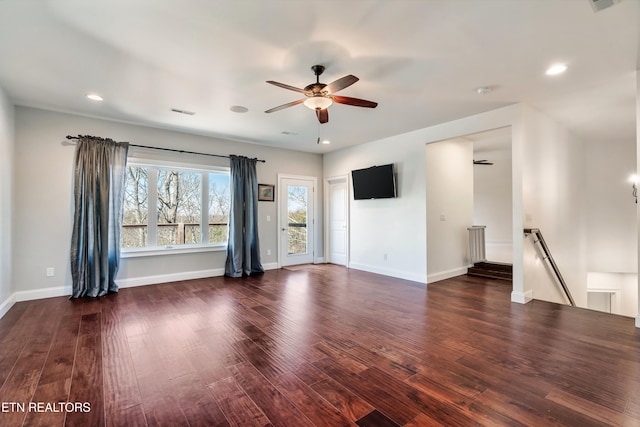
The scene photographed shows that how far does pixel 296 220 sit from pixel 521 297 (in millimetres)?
4624

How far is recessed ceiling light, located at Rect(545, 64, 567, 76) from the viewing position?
10.0ft

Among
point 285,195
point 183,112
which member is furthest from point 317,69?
point 285,195

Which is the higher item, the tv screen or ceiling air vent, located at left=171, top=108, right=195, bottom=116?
ceiling air vent, located at left=171, top=108, right=195, bottom=116

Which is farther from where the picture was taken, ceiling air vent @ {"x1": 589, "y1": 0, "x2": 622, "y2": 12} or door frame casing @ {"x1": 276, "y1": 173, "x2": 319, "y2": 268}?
door frame casing @ {"x1": 276, "y1": 173, "x2": 319, "y2": 268}

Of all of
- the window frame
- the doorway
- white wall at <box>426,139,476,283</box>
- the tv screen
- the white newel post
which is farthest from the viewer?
the doorway

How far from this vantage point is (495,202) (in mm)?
8156

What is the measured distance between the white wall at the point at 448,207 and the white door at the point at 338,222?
2.07 metres

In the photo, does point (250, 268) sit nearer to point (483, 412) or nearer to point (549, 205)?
point (483, 412)

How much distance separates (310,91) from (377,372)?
2.61m

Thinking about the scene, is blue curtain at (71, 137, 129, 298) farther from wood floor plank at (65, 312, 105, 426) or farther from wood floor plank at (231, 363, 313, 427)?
wood floor plank at (231, 363, 313, 427)

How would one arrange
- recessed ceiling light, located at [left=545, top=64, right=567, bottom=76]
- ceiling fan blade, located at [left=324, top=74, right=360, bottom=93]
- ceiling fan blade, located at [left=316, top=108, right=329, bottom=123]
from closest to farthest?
ceiling fan blade, located at [left=324, top=74, right=360, bottom=93] → recessed ceiling light, located at [left=545, top=64, right=567, bottom=76] → ceiling fan blade, located at [left=316, top=108, right=329, bottom=123]

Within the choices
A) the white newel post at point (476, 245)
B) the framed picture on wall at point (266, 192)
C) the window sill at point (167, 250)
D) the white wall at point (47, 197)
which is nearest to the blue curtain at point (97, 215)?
the white wall at point (47, 197)

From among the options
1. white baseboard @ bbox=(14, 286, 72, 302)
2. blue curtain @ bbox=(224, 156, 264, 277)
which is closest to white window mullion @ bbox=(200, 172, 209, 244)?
blue curtain @ bbox=(224, 156, 264, 277)

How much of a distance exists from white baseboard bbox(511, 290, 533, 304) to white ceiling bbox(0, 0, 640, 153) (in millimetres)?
2616
